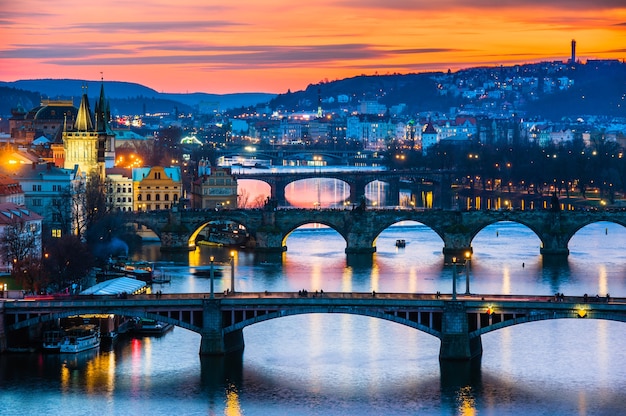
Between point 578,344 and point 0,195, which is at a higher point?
point 0,195

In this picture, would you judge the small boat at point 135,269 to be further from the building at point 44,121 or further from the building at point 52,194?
the building at point 44,121

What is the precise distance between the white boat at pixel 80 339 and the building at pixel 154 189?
33.9 m

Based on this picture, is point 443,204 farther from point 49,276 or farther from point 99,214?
point 49,276

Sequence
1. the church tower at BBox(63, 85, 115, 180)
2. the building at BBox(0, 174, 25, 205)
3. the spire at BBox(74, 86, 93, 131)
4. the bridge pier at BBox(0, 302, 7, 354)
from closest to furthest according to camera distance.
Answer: the bridge pier at BBox(0, 302, 7, 354) → the building at BBox(0, 174, 25, 205) → the church tower at BBox(63, 85, 115, 180) → the spire at BBox(74, 86, 93, 131)

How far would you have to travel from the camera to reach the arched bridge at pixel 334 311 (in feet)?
138

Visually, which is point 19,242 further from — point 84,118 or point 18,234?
point 84,118

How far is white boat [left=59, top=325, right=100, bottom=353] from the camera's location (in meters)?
44.5

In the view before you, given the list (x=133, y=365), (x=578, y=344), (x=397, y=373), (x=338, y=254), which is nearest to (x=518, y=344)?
(x=578, y=344)

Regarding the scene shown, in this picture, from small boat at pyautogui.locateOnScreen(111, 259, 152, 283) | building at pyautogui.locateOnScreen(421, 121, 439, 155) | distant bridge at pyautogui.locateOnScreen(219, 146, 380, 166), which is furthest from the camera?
building at pyautogui.locateOnScreen(421, 121, 439, 155)

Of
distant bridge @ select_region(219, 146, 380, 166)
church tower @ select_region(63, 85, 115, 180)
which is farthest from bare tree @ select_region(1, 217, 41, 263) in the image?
distant bridge @ select_region(219, 146, 380, 166)

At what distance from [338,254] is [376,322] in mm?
18916

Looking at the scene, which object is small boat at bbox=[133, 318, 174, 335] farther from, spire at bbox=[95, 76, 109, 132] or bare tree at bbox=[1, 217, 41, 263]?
spire at bbox=[95, 76, 109, 132]

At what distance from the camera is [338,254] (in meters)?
68.4

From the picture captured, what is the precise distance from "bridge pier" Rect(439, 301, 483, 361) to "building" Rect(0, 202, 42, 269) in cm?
1512
